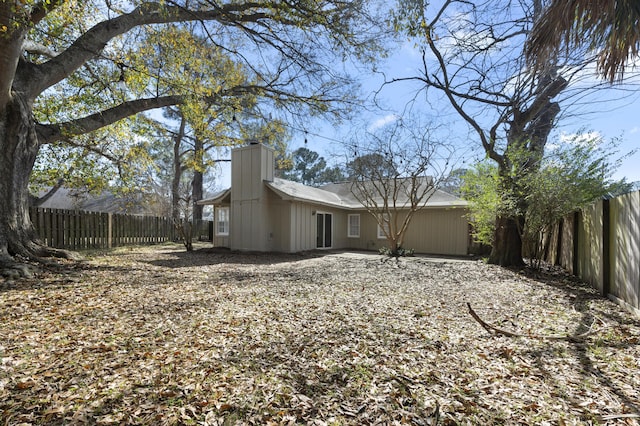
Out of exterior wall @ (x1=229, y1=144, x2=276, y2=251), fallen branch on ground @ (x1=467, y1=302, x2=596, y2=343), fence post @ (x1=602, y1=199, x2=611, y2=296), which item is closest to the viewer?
fallen branch on ground @ (x1=467, y1=302, x2=596, y2=343)

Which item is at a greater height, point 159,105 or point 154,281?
point 159,105

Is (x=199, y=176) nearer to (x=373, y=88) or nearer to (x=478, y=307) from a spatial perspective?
(x=373, y=88)

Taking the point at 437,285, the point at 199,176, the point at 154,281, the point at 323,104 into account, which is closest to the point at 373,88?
the point at 323,104

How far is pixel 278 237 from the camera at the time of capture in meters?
11.9

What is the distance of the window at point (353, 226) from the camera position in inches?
593

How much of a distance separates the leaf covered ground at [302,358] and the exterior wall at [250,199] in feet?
21.5

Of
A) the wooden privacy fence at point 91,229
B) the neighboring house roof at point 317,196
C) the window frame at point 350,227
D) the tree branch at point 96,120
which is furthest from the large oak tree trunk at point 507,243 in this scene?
the wooden privacy fence at point 91,229

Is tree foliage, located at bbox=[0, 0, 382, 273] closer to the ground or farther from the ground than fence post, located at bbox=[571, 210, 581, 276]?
farther from the ground

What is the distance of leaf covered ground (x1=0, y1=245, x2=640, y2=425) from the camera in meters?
1.90

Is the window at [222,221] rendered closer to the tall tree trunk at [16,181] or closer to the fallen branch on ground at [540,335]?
the tall tree trunk at [16,181]

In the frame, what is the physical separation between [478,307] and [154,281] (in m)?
5.45

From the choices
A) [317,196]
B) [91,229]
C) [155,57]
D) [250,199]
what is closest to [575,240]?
[317,196]

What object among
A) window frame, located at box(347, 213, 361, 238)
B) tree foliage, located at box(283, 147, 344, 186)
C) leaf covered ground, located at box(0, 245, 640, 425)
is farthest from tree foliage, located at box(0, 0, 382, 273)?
tree foliage, located at box(283, 147, 344, 186)

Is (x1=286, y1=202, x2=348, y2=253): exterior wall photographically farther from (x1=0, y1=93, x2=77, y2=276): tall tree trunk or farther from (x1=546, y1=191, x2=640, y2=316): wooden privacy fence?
(x1=546, y1=191, x2=640, y2=316): wooden privacy fence
